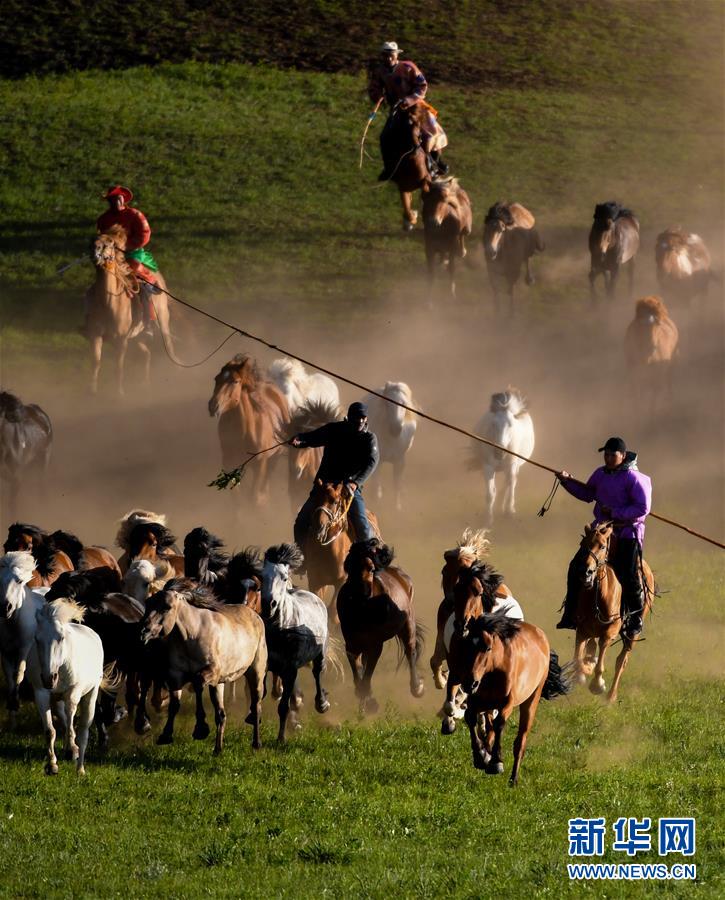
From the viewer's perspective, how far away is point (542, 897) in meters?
13.9

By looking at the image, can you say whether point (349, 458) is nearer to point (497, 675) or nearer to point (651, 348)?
point (497, 675)

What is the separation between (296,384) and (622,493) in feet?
32.4

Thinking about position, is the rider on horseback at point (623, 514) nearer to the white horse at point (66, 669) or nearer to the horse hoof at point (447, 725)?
the horse hoof at point (447, 725)

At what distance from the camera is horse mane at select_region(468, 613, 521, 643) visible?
1529cm

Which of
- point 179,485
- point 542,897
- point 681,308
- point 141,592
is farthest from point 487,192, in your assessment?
point 542,897

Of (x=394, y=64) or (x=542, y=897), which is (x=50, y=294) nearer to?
(x=394, y=64)

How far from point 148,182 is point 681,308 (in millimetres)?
12684

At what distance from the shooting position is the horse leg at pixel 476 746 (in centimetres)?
1548

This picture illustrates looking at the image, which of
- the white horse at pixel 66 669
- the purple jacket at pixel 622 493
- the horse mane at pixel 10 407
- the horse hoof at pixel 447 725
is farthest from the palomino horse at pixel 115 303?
the horse hoof at pixel 447 725

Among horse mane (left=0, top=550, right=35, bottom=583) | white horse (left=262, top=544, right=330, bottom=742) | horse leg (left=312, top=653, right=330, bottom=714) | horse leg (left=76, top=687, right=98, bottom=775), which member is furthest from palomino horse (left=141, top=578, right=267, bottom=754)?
horse mane (left=0, top=550, right=35, bottom=583)

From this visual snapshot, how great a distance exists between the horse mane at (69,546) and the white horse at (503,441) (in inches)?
336

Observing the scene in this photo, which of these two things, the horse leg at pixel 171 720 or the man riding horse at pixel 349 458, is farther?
the man riding horse at pixel 349 458

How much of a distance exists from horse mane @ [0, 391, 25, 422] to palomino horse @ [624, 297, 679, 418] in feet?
35.3

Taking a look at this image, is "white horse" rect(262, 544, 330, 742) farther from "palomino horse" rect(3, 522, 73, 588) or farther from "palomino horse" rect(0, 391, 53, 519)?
"palomino horse" rect(0, 391, 53, 519)
